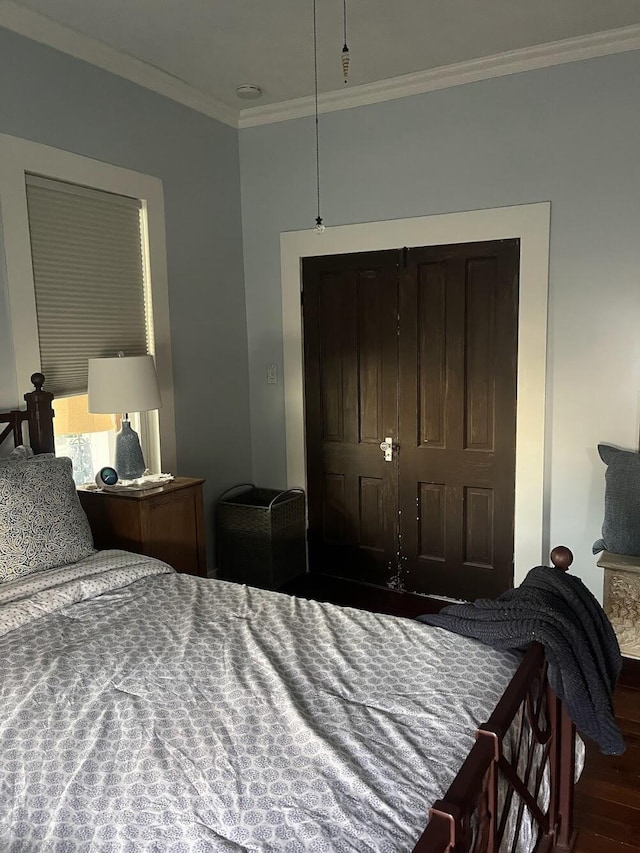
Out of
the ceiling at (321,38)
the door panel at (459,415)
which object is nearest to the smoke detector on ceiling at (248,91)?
the ceiling at (321,38)

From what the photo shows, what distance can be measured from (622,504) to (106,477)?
7.64 ft

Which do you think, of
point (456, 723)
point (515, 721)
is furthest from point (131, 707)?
point (515, 721)

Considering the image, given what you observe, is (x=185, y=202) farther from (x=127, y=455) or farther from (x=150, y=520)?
(x=150, y=520)

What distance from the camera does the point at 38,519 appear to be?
92.7 inches

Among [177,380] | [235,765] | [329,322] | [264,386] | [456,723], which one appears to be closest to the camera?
[235,765]

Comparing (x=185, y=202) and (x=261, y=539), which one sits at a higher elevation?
(x=185, y=202)

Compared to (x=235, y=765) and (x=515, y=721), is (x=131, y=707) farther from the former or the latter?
(x=515, y=721)

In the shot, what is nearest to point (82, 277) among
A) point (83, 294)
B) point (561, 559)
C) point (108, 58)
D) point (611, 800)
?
point (83, 294)

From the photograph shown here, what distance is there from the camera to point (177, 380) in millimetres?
3748

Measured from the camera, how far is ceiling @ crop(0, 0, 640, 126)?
278 cm

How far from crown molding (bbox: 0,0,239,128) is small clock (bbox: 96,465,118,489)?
6.08 feet

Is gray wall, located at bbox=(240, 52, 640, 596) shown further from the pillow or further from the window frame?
the window frame

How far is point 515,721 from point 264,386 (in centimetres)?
294

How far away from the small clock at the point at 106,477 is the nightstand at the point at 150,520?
0.15 ft
